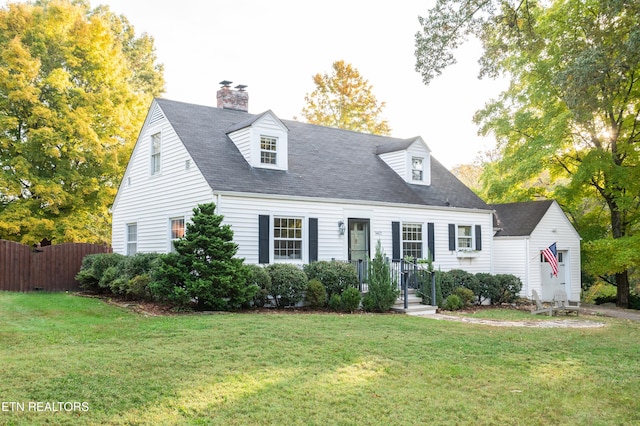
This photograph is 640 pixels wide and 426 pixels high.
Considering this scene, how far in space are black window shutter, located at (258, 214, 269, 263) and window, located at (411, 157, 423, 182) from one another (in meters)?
7.18

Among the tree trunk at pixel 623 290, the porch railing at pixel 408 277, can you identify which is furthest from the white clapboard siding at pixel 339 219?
the tree trunk at pixel 623 290

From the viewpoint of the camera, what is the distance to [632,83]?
59.3 ft

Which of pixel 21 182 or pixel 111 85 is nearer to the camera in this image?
pixel 21 182

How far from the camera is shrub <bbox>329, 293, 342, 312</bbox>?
13.9 m

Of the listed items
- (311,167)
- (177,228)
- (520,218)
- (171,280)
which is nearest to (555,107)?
(520,218)

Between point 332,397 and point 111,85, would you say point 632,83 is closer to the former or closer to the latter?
point 332,397

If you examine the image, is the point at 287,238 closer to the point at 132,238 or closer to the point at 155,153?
the point at 155,153

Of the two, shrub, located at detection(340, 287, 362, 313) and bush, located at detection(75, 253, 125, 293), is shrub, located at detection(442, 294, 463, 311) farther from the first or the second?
bush, located at detection(75, 253, 125, 293)

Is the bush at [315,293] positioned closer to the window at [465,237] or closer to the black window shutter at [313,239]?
the black window shutter at [313,239]

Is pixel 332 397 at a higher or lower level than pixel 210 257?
lower

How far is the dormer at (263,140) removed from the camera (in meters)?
15.9

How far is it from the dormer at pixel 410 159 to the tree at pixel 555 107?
11.8 ft

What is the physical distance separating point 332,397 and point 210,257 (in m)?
7.06

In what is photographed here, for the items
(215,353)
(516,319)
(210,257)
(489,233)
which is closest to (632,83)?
(489,233)
